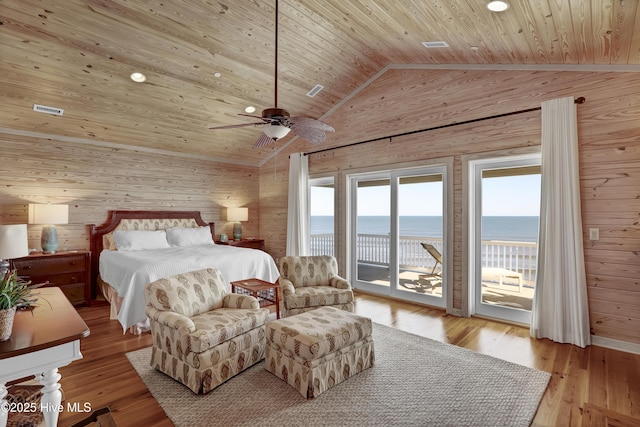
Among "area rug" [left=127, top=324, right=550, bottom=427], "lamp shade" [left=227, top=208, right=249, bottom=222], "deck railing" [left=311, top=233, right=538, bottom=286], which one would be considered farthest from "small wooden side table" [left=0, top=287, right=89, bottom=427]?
"lamp shade" [left=227, top=208, right=249, bottom=222]

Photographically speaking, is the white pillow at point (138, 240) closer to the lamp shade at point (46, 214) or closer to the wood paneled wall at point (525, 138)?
the lamp shade at point (46, 214)

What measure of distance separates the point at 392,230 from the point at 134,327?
362 centimetres

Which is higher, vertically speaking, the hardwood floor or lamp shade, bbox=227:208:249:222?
lamp shade, bbox=227:208:249:222

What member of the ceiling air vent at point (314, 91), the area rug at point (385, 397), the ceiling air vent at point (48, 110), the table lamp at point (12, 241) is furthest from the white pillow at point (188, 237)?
the table lamp at point (12, 241)

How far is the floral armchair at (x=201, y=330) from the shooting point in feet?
7.95

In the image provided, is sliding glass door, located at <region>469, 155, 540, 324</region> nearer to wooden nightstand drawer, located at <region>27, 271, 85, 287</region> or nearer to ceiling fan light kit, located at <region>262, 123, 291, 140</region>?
ceiling fan light kit, located at <region>262, 123, 291, 140</region>

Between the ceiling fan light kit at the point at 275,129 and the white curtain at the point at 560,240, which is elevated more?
the ceiling fan light kit at the point at 275,129

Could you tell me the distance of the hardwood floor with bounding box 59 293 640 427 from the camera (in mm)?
2191

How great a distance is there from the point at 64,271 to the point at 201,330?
132 inches

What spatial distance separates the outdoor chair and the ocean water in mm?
196

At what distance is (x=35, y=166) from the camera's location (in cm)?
476

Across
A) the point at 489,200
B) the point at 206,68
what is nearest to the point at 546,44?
the point at 489,200

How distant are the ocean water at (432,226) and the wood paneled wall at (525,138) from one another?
1.20 feet

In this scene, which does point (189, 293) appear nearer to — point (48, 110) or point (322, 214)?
point (48, 110)
